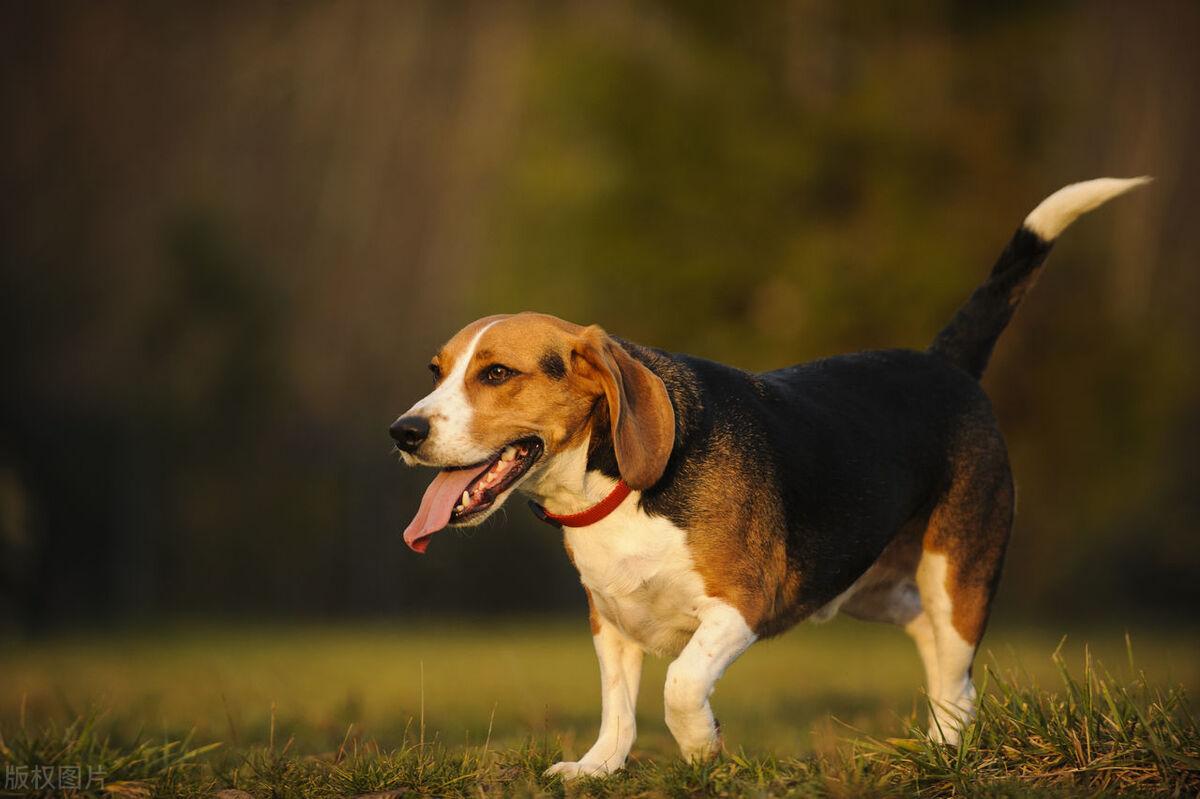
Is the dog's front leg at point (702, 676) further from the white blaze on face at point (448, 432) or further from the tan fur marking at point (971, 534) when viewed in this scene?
the tan fur marking at point (971, 534)

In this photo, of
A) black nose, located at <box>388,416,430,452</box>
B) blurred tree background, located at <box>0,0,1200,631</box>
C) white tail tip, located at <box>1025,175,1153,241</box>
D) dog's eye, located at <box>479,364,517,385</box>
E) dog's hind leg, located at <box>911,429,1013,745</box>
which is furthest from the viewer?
blurred tree background, located at <box>0,0,1200,631</box>

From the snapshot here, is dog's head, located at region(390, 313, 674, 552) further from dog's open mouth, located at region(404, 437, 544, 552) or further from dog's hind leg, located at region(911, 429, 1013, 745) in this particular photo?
dog's hind leg, located at region(911, 429, 1013, 745)

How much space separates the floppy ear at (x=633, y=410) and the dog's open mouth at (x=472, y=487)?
34cm

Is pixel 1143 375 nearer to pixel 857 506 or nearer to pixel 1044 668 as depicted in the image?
pixel 1044 668

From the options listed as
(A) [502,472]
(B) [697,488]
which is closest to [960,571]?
(B) [697,488]

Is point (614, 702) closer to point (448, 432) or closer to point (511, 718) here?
point (448, 432)

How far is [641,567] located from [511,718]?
337 centimetres

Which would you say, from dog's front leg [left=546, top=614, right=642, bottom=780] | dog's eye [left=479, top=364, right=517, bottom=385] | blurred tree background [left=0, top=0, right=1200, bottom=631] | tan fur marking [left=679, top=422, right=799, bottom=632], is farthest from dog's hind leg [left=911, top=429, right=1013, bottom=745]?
blurred tree background [left=0, top=0, right=1200, bottom=631]

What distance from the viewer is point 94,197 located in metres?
28.6

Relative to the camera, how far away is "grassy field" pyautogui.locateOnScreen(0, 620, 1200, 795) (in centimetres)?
449

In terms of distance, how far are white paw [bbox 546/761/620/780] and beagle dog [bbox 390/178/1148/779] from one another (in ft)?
0.05

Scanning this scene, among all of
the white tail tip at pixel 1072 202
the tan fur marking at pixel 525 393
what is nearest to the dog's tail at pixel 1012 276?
the white tail tip at pixel 1072 202

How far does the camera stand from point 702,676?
486cm

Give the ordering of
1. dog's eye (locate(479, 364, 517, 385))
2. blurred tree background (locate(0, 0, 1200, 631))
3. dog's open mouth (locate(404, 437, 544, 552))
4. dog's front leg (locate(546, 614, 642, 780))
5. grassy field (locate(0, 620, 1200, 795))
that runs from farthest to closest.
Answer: blurred tree background (locate(0, 0, 1200, 631)), dog's front leg (locate(546, 614, 642, 780)), dog's eye (locate(479, 364, 517, 385)), dog's open mouth (locate(404, 437, 544, 552)), grassy field (locate(0, 620, 1200, 795))
